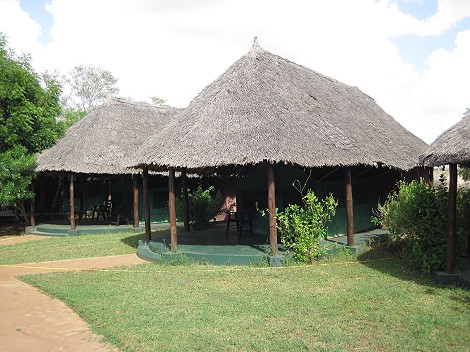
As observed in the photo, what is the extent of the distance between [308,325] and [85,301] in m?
3.44

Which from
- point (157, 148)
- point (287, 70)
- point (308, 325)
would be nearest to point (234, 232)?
point (157, 148)

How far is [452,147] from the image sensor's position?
267 inches

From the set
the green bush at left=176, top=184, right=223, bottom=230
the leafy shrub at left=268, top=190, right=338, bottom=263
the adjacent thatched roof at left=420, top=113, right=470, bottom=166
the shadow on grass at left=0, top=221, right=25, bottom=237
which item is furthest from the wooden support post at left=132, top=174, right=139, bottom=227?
the adjacent thatched roof at left=420, top=113, right=470, bottom=166

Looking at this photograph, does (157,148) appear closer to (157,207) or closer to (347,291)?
(347,291)

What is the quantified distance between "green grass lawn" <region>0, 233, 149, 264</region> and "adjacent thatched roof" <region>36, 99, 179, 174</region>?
2.31 m

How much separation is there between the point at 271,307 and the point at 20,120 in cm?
1134

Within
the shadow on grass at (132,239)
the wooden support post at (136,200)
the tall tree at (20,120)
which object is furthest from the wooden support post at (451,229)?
the tall tree at (20,120)

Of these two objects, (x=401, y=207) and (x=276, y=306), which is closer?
(x=276, y=306)

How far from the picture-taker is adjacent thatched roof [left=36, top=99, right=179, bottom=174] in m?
14.8

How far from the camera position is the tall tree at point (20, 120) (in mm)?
13562

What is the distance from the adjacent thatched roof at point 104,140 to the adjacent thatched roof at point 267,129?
4.54 meters

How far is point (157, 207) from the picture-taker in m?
16.8

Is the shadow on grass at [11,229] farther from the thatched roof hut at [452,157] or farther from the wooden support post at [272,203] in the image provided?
the thatched roof hut at [452,157]

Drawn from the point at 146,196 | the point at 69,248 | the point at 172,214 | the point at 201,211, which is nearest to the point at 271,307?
the point at 172,214
